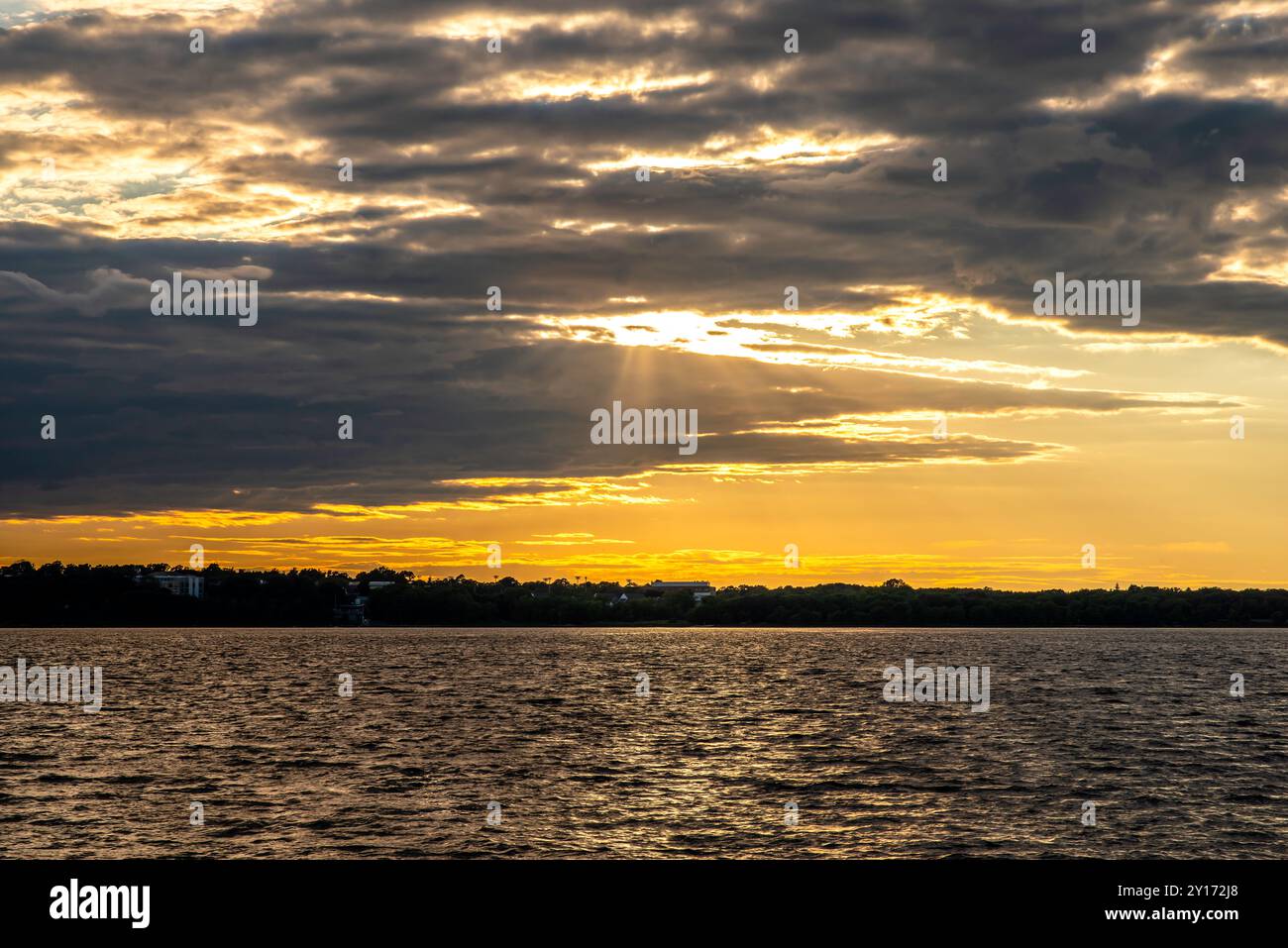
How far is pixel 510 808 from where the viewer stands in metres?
47.3

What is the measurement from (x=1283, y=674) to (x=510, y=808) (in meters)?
160

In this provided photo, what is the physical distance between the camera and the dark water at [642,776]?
41.4m

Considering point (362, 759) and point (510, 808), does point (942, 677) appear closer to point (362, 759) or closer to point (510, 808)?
point (362, 759)

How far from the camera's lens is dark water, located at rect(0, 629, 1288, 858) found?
41.4 m

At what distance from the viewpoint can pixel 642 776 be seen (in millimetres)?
57625

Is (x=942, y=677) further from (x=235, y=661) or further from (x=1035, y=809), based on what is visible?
(x=235, y=661)

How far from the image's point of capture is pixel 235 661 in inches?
7825
